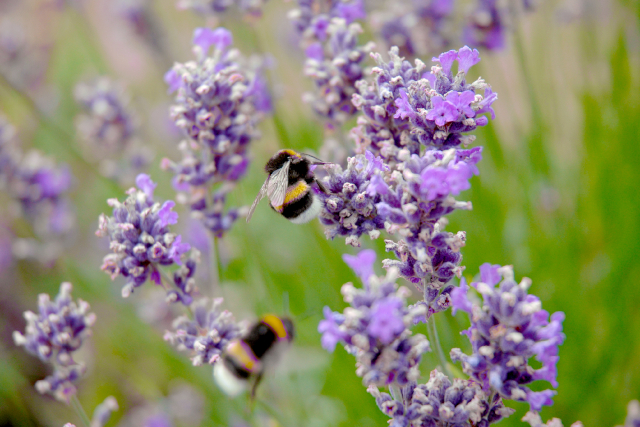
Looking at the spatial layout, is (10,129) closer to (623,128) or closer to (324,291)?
(324,291)

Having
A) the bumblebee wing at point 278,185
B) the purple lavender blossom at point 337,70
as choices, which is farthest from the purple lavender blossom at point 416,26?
the bumblebee wing at point 278,185

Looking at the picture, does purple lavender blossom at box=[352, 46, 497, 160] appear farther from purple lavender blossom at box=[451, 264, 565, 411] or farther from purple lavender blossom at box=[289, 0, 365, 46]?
purple lavender blossom at box=[289, 0, 365, 46]

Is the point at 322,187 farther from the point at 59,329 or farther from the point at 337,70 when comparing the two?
the point at 59,329

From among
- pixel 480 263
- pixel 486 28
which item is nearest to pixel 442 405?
pixel 480 263

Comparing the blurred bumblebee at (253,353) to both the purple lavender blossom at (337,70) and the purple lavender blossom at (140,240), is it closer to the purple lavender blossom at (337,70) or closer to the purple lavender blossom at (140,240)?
the purple lavender blossom at (140,240)

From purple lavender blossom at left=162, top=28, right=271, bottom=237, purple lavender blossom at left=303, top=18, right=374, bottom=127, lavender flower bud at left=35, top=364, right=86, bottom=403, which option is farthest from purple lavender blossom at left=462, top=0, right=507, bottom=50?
lavender flower bud at left=35, top=364, right=86, bottom=403

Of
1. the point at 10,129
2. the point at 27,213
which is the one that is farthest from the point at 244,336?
the point at 10,129
